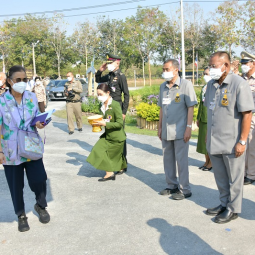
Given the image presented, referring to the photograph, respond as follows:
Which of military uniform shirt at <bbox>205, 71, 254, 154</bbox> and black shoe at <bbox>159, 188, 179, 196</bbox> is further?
black shoe at <bbox>159, 188, 179, 196</bbox>

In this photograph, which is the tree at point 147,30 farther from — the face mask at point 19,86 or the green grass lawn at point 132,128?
the face mask at point 19,86

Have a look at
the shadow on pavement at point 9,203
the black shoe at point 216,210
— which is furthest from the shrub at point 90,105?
the black shoe at point 216,210

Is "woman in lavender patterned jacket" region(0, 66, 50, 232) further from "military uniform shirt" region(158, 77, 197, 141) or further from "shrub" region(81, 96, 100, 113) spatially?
"shrub" region(81, 96, 100, 113)

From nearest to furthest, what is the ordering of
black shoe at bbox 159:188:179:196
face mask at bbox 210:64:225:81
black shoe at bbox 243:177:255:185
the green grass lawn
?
face mask at bbox 210:64:225:81
black shoe at bbox 159:188:179:196
black shoe at bbox 243:177:255:185
the green grass lawn

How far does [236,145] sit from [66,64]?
48.1 m

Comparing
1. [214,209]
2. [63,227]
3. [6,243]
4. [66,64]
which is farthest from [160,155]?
[66,64]

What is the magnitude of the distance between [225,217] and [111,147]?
99.5 inches

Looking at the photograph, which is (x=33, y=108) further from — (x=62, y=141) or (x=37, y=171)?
(x=62, y=141)

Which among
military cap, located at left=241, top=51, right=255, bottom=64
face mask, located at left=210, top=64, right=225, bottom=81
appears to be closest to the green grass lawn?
military cap, located at left=241, top=51, right=255, bottom=64

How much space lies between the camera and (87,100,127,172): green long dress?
19.0 ft

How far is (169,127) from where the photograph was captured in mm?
4898

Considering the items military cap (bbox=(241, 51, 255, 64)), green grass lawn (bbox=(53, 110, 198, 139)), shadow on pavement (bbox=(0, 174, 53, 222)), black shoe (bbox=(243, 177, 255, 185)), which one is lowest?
green grass lawn (bbox=(53, 110, 198, 139))

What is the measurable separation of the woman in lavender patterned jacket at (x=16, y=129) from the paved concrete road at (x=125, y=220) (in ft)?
1.51

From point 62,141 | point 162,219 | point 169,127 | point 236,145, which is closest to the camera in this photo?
point 236,145
